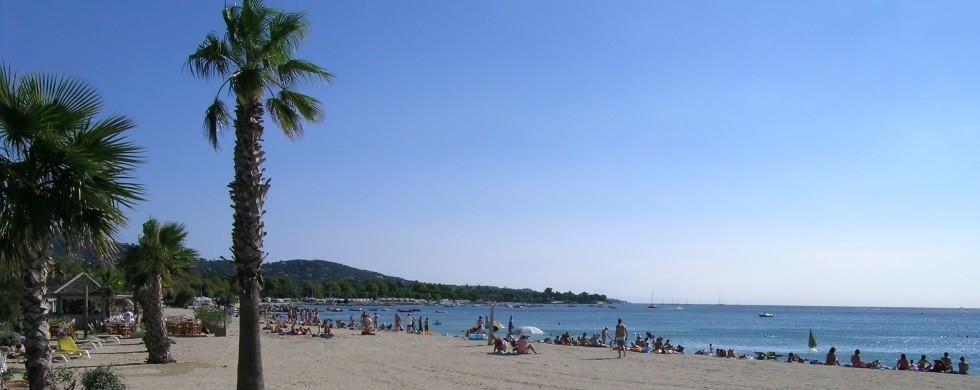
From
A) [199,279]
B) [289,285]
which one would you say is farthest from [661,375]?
[289,285]

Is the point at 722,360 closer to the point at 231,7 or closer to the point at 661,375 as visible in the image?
the point at 661,375

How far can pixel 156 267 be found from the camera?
17984 millimetres

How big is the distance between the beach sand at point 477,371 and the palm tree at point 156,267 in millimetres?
680

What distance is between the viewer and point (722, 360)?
21.7 meters

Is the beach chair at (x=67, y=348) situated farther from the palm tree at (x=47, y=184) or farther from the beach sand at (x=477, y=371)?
the palm tree at (x=47, y=184)

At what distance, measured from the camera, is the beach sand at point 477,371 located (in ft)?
51.1

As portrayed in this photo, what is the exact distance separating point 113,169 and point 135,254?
35.8 feet

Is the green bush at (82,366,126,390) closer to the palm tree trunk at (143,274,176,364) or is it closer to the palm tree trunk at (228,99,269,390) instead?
the palm tree trunk at (228,99,269,390)

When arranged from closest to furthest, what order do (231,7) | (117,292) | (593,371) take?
(231,7) → (593,371) → (117,292)

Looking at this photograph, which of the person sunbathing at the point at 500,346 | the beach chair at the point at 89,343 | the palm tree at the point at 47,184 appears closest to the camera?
the palm tree at the point at 47,184

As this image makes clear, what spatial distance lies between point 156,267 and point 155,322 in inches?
50.9

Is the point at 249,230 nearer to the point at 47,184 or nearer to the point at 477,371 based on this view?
the point at 47,184

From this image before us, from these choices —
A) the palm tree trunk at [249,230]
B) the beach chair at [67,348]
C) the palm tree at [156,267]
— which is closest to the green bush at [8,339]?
the beach chair at [67,348]

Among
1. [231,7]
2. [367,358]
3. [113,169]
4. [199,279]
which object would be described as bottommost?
[367,358]
